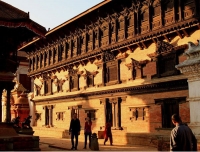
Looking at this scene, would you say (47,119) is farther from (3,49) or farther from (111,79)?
(3,49)

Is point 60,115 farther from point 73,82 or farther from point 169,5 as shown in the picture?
point 169,5

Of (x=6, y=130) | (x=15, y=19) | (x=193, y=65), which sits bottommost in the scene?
(x=6, y=130)

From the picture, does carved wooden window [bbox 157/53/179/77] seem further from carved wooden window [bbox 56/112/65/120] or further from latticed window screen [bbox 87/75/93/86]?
carved wooden window [bbox 56/112/65/120]

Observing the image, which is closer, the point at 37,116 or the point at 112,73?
the point at 112,73

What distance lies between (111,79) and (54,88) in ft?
30.8

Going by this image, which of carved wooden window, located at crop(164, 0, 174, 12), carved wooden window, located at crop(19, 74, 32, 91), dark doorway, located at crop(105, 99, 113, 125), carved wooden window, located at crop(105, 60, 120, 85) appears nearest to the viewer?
carved wooden window, located at crop(164, 0, 174, 12)

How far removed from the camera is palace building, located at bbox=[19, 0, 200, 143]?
18375 mm

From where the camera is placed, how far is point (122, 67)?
73.9 ft

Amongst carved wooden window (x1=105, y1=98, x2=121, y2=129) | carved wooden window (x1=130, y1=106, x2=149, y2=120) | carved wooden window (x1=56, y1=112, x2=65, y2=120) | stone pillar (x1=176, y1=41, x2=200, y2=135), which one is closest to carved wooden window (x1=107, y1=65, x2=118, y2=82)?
carved wooden window (x1=105, y1=98, x2=121, y2=129)

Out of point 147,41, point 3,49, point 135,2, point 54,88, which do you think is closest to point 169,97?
point 147,41

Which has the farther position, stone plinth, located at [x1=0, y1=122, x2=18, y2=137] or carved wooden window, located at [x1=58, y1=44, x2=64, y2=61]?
carved wooden window, located at [x1=58, y1=44, x2=64, y2=61]

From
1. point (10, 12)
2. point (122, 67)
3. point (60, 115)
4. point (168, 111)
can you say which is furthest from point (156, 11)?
point (60, 115)

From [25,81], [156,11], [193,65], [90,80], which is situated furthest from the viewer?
[25,81]

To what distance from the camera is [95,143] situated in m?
16.1
